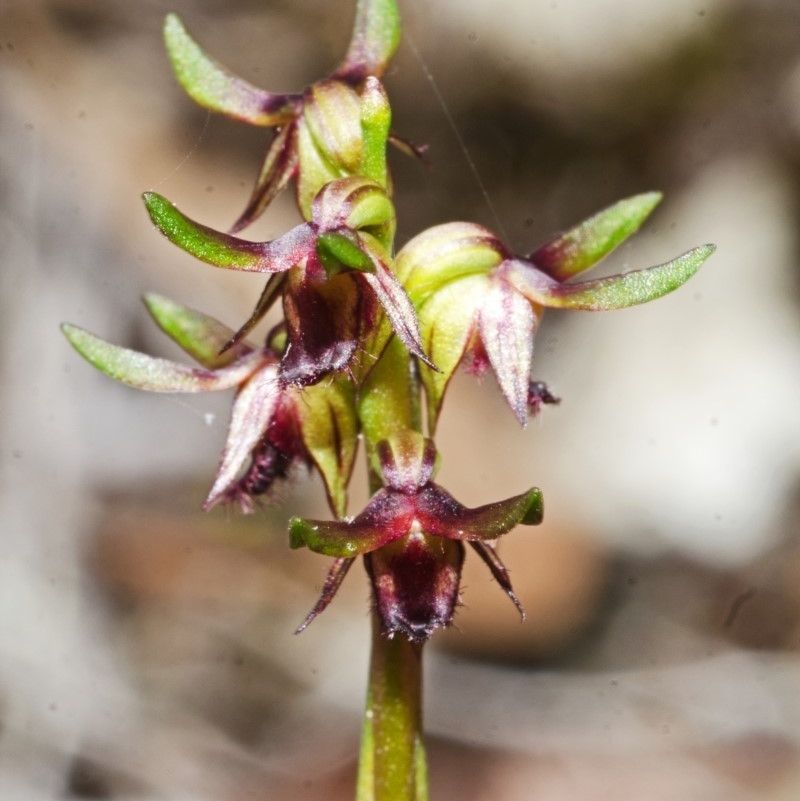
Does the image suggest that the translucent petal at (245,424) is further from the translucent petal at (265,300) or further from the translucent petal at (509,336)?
the translucent petal at (509,336)

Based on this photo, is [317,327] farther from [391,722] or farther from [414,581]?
[391,722]

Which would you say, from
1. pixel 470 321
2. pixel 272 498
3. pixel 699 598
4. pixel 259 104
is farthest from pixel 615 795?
pixel 259 104

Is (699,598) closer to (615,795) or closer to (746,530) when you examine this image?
(746,530)

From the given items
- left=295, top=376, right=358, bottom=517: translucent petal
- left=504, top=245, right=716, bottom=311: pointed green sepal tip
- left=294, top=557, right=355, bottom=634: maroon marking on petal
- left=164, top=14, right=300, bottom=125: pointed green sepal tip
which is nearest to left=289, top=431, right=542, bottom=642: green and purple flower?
left=294, top=557, right=355, bottom=634: maroon marking on petal

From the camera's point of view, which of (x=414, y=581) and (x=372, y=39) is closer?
(x=414, y=581)

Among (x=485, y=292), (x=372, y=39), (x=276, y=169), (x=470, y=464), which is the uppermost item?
(x=470, y=464)

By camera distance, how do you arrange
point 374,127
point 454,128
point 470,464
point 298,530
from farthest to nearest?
1. point 470,464
2. point 454,128
3. point 374,127
4. point 298,530

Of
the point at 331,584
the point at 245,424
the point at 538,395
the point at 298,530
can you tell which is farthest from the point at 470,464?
the point at 298,530
